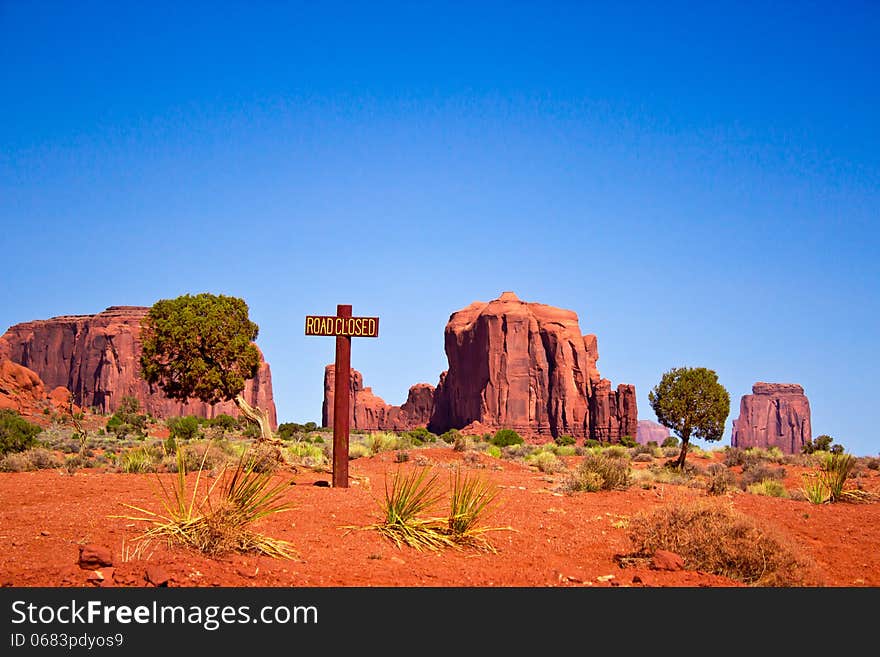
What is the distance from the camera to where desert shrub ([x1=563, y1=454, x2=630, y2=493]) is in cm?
1800

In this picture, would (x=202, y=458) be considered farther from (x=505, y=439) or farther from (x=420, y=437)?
(x=420, y=437)

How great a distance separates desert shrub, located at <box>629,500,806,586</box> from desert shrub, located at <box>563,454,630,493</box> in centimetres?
680

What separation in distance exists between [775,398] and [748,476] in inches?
5445

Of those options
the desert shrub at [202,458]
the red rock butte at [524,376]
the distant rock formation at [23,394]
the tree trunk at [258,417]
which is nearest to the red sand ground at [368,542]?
the desert shrub at [202,458]

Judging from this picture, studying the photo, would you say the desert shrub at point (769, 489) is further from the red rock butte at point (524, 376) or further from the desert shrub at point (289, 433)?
the red rock butte at point (524, 376)

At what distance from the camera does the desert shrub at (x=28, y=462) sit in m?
19.8

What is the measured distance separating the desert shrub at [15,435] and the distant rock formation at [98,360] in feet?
276

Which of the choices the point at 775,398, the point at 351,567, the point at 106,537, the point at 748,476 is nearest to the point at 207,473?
the point at 106,537

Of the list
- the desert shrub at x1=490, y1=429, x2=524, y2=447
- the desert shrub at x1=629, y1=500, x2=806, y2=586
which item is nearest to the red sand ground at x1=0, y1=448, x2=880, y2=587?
the desert shrub at x1=629, y1=500, x2=806, y2=586

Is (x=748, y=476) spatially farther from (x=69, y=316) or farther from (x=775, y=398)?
(x=775, y=398)

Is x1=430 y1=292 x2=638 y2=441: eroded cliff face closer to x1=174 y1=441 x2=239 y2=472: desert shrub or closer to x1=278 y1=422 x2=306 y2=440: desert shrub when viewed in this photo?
x1=278 y1=422 x2=306 y2=440: desert shrub

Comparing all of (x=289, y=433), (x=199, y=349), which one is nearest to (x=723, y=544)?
(x=199, y=349)

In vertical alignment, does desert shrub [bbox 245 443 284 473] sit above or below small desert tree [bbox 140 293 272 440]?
below
